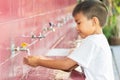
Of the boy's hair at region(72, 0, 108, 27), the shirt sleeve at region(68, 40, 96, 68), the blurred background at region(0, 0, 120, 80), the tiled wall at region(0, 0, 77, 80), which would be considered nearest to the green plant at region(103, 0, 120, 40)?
the blurred background at region(0, 0, 120, 80)

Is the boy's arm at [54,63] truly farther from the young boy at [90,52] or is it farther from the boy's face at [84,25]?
the boy's face at [84,25]

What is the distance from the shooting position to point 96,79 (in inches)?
59.1

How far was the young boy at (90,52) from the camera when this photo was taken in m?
1.47

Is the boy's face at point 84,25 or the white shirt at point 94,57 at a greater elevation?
the boy's face at point 84,25

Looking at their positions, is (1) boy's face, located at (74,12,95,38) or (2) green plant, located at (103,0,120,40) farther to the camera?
(2) green plant, located at (103,0,120,40)

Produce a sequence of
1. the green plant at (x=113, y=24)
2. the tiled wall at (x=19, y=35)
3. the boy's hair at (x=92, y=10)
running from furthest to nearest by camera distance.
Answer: the green plant at (x=113, y=24) < the boy's hair at (x=92, y=10) < the tiled wall at (x=19, y=35)

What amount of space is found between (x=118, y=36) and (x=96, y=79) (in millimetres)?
6431

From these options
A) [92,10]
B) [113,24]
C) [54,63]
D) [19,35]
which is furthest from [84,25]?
[113,24]

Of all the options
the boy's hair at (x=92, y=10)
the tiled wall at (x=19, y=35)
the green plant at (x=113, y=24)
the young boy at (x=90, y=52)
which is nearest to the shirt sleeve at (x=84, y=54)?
the young boy at (x=90, y=52)

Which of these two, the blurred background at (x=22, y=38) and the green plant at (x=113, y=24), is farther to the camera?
the green plant at (x=113, y=24)

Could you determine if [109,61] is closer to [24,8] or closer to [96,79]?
[96,79]

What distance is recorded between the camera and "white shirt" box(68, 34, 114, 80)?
4.79 feet

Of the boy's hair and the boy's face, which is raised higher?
the boy's hair

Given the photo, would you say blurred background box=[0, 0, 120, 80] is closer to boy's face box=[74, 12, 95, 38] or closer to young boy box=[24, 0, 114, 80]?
young boy box=[24, 0, 114, 80]
